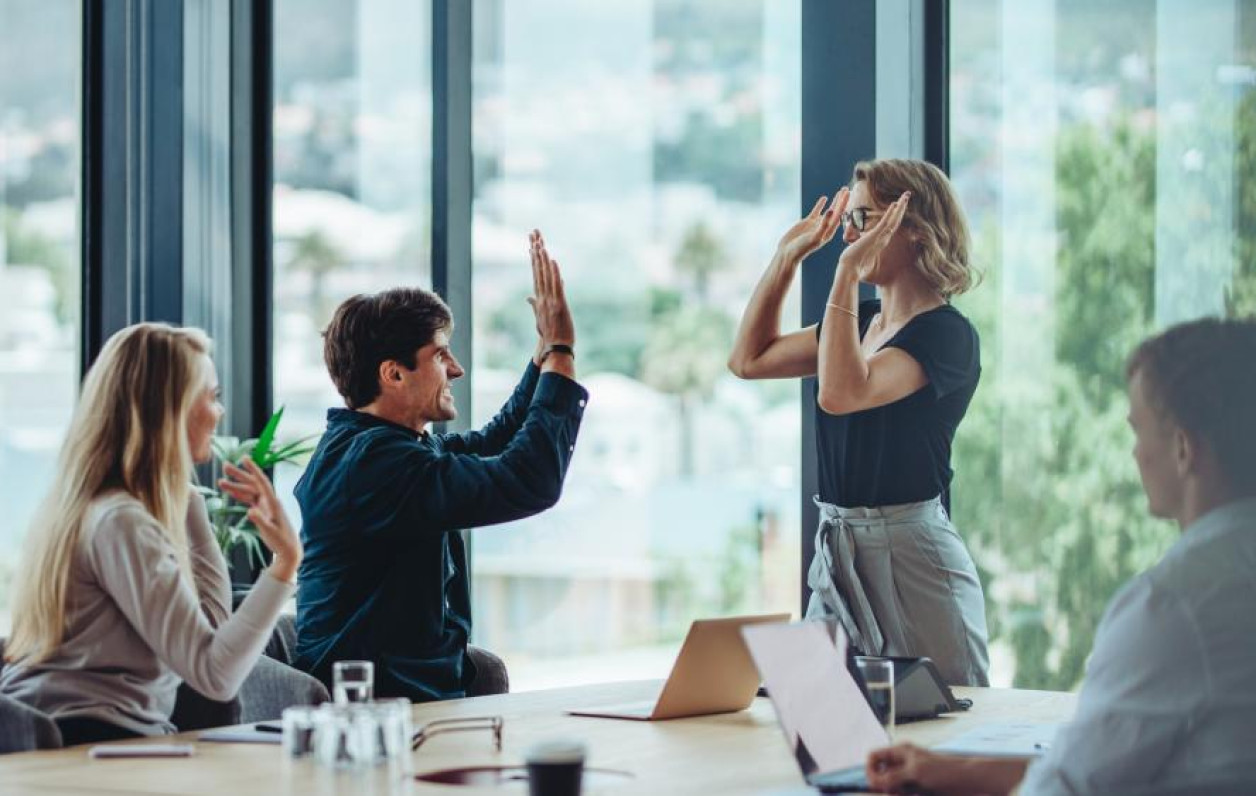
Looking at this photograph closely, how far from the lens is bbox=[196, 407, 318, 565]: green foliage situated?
462cm

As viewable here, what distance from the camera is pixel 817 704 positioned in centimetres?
210

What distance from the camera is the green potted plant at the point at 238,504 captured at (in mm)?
4621

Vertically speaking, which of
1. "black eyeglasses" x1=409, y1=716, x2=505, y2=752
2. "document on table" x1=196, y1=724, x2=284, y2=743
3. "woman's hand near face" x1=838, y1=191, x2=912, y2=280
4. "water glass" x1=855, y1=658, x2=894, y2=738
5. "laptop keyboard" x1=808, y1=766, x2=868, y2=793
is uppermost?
"woman's hand near face" x1=838, y1=191, x2=912, y2=280

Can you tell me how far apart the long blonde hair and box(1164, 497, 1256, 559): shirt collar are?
159 centimetres

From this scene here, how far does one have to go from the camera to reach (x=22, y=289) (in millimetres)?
4539

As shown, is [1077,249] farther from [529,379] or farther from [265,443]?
[265,443]

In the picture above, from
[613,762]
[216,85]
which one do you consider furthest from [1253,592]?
[216,85]

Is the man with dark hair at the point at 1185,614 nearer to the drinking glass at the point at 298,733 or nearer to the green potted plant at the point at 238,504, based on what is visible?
the drinking glass at the point at 298,733

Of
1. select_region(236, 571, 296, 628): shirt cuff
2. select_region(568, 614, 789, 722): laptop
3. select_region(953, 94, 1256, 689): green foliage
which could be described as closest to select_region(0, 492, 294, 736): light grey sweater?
select_region(236, 571, 296, 628): shirt cuff

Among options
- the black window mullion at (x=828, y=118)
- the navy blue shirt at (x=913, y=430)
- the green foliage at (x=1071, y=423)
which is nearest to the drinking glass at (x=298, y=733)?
the navy blue shirt at (x=913, y=430)

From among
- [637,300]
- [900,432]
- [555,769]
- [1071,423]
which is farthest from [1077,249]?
[637,300]

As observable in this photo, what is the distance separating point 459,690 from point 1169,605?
179cm

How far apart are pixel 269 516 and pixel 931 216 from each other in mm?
1648

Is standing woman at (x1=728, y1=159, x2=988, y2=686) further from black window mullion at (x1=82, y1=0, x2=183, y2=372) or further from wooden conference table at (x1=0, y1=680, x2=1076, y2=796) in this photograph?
black window mullion at (x1=82, y1=0, x2=183, y2=372)
